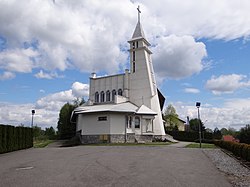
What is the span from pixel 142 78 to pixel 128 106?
18.2 feet

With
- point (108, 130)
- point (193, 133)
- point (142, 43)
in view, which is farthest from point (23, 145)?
point (193, 133)

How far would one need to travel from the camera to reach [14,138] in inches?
857

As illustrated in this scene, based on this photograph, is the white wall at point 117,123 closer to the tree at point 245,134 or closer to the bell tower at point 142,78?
the bell tower at point 142,78

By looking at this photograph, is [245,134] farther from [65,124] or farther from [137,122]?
[65,124]

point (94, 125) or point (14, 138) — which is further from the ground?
point (94, 125)

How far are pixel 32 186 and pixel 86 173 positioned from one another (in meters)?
2.46

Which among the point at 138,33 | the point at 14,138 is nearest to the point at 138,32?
the point at 138,33

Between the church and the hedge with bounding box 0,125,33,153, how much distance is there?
8.94 metres

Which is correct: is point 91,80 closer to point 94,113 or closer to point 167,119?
point 94,113

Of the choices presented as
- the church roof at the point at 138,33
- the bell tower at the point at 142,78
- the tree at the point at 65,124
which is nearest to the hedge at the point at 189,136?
the bell tower at the point at 142,78

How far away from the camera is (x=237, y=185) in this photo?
8.06 meters

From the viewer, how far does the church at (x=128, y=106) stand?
3234 centimetres

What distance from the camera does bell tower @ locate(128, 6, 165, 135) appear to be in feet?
121

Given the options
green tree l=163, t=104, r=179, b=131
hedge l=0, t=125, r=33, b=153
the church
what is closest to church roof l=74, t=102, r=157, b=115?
the church
